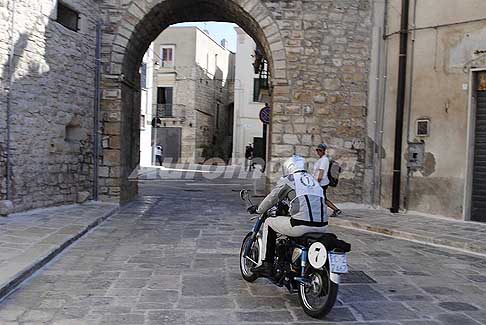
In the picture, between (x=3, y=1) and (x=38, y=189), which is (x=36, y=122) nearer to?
(x=38, y=189)

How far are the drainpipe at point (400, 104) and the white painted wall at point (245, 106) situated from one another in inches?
954

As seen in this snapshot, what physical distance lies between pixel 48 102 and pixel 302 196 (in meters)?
6.49

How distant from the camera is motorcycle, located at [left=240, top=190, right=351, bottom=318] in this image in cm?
399

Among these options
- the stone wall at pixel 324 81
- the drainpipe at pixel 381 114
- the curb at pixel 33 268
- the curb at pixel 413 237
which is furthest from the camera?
the stone wall at pixel 324 81

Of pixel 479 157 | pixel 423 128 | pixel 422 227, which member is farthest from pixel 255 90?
pixel 422 227

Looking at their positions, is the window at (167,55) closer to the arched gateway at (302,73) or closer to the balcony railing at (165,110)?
the balcony railing at (165,110)

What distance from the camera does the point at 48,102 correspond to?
30.3ft

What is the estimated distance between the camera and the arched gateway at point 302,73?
11008 mm

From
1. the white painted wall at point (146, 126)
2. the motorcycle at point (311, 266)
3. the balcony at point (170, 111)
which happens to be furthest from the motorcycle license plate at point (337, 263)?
the balcony at point (170, 111)

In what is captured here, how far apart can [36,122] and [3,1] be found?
6.70 ft

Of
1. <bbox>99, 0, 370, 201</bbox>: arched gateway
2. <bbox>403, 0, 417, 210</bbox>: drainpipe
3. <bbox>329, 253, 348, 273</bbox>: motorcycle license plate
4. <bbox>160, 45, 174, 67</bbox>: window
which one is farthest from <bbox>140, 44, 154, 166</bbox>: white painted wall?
<bbox>329, 253, 348, 273</bbox>: motorcycle license plate

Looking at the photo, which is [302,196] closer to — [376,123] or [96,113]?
[376,123]

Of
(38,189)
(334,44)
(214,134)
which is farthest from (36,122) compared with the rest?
(214,134)

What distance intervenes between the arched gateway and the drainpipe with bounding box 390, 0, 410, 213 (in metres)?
0.85
